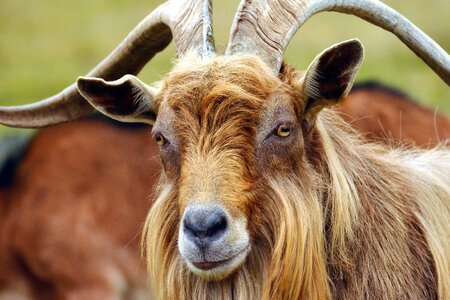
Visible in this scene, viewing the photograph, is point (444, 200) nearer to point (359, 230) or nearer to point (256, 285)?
point (359, 230)

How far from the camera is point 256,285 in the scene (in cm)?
638

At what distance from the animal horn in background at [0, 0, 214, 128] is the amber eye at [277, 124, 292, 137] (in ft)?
2.58

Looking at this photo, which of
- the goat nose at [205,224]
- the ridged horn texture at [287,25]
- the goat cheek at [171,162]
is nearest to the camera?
the goat nose at [205,224]

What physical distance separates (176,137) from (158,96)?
418 millimetres

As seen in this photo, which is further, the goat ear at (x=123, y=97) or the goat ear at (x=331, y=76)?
the goat ear at (x=123, y=97)

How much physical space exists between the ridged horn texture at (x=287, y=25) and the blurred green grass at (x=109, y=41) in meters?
14.2

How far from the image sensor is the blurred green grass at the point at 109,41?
2469 centimetres

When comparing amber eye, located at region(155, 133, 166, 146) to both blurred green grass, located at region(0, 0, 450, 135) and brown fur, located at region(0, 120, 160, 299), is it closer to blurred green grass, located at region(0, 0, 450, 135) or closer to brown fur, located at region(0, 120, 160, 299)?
brown fur, located at region(0, 120, 160, 299)

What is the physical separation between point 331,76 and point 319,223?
91 cm

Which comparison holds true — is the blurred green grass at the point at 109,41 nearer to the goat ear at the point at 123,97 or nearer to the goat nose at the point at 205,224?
the goat ear at the point at 123,97

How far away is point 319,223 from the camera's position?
648 cm

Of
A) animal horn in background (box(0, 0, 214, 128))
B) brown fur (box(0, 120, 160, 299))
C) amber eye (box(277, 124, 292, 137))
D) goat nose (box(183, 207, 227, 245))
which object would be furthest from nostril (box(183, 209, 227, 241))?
brown fur (box(0, 120, 160, 299))

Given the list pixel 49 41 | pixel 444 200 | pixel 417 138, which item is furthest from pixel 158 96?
pixel 49 41

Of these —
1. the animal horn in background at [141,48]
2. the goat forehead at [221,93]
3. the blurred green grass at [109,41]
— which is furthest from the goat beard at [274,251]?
the blurred green grass at [109,41]
